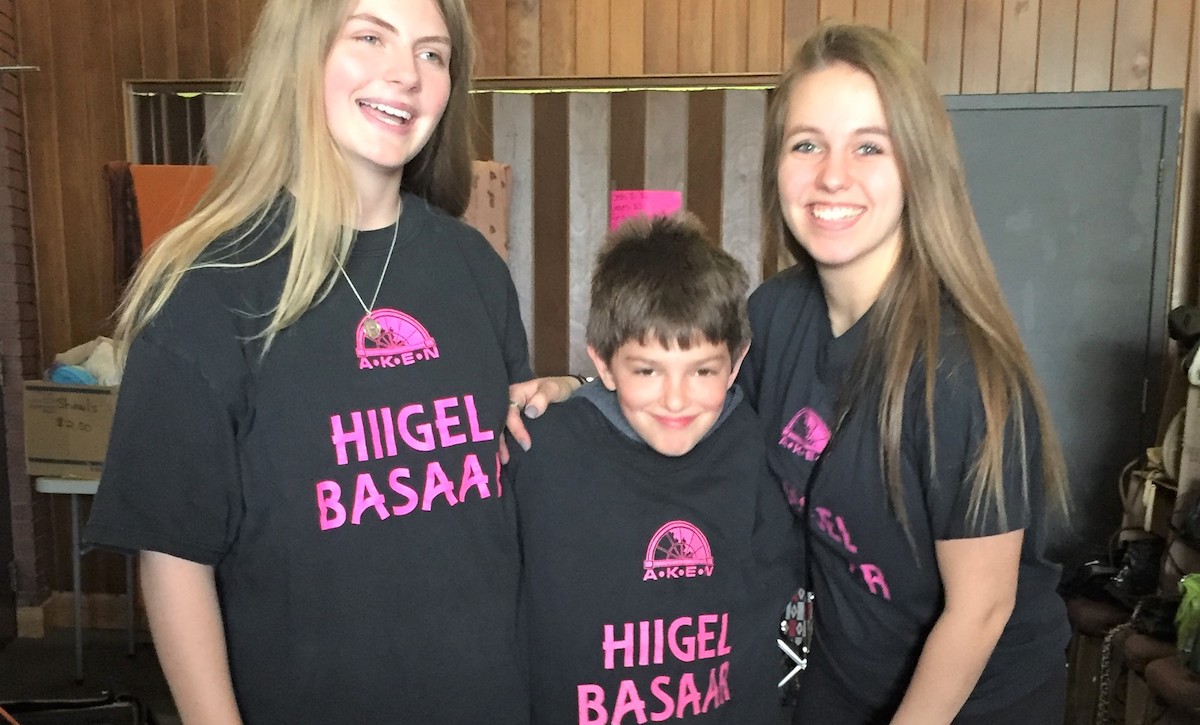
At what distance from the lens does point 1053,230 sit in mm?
3018

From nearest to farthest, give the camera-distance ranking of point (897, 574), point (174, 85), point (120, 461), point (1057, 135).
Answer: point (120, 461) → point (897, 574) → point (1057, 135) → point (174, 85)

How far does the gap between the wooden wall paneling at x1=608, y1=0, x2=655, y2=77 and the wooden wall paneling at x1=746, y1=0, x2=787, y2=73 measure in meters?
0.37

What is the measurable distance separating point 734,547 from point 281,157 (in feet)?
2.66

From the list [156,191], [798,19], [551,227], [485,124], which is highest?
[798,19]

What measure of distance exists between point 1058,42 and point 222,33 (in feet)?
9.66

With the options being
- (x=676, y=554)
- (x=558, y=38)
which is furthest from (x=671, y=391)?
(x=558, y=38)

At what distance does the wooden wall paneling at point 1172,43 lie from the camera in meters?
2.88

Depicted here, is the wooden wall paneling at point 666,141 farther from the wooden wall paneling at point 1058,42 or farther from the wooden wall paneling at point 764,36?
the wooden wall paneling at point 1058,42

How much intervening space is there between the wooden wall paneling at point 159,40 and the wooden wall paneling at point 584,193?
1485 millimetres

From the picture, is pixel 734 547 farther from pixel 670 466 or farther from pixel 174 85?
pixel 174 85

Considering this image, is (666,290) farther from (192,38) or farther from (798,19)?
(192,38)

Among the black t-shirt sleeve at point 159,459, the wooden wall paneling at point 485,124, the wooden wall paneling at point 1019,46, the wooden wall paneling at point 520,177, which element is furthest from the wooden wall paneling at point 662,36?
the black t-shirt sleeve at point 159,459

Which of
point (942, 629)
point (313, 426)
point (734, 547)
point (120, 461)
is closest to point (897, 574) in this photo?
point (942, 629)

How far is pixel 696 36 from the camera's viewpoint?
3.06 metres
